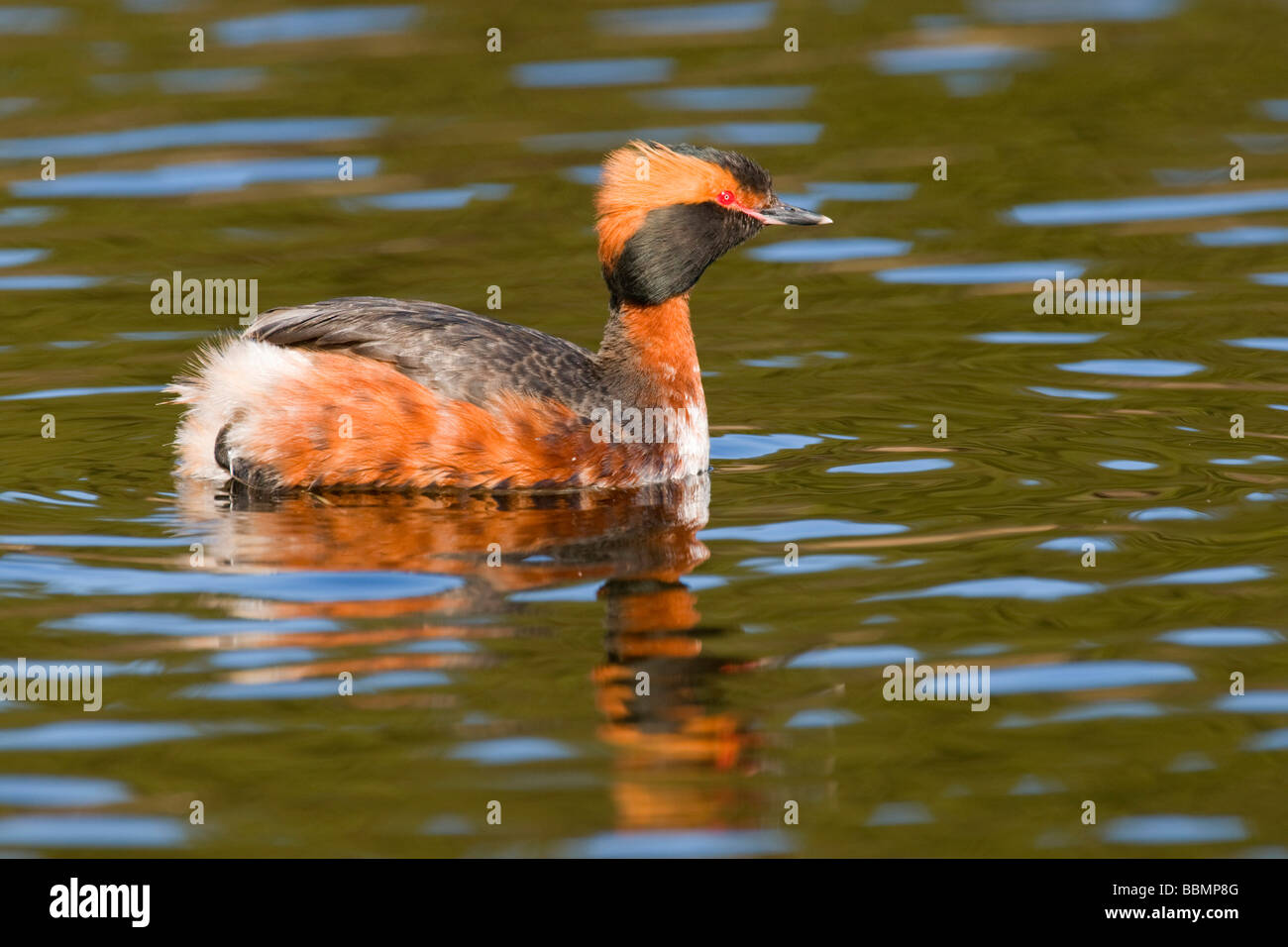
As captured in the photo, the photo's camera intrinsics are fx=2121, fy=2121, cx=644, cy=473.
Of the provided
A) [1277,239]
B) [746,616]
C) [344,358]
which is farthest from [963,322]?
[746,616]

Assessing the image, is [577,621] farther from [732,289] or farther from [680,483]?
[732,289]

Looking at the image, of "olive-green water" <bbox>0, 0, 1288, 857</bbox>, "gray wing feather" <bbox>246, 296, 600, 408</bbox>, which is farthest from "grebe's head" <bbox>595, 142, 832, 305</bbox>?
"olive-green water" <bbox>0, 0, 1288, 857</bbox>

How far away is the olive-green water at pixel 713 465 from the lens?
21.4 ft

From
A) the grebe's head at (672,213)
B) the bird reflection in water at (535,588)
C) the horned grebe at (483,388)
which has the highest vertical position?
the grebe's head at (672,213)

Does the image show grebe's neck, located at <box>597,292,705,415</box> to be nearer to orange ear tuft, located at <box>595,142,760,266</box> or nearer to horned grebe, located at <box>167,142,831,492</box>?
horned grebe, located at <box>167,142,831,492</box>

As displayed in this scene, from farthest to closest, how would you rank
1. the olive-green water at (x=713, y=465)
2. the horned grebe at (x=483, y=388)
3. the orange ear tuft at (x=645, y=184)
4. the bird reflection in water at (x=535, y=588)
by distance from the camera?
the orange ear tuft at (x=645, y=184) < the horned grebe at (x=483, y=388) < the bird reflection in water at (x=535, y=588) < the olive-green water at (x=713, y=465)

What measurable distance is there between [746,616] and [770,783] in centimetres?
147

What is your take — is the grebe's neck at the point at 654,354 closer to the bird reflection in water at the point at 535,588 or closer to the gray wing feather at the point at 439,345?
the gray wing feather at the point at 439,345

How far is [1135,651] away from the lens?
750 centimetres

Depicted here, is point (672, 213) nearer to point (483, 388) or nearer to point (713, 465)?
point (713, 465)

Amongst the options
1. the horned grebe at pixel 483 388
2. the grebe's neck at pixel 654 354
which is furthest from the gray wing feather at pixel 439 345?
the grebe's neck at pixel 654 354

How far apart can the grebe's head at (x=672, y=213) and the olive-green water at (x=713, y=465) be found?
958 millimetres

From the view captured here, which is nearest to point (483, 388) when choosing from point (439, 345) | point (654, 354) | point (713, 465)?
point (439, 345)

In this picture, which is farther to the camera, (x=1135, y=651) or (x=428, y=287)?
(x=428, y=287)
